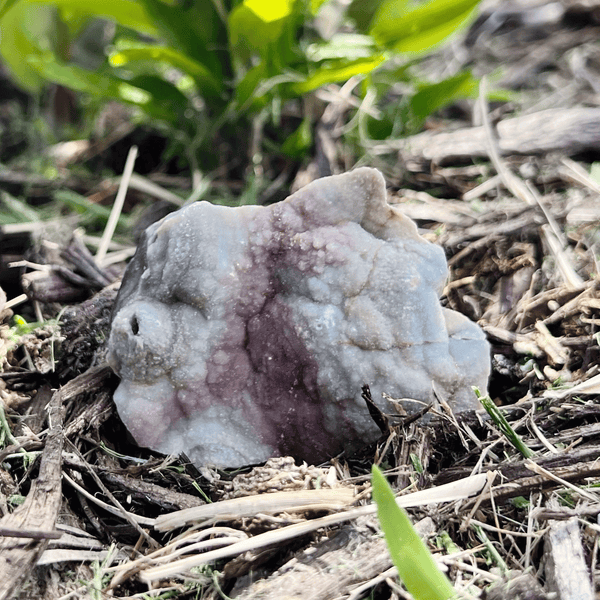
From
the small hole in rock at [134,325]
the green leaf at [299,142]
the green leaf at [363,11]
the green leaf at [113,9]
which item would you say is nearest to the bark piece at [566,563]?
the small hole in rock at [134,325]

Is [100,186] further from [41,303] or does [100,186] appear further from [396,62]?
[396,62]

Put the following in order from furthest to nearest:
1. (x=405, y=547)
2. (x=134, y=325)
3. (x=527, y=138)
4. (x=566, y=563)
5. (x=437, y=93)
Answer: (x=437, y=93), (x=527, y=138), (x=134, y=325), (x=566, y=563), (x=405, y=547)

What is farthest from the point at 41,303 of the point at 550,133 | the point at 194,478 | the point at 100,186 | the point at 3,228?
the point at 550,133

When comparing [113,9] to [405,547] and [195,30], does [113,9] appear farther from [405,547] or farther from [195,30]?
[405,547]

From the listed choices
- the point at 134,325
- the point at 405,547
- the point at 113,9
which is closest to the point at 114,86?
the point at 113,9

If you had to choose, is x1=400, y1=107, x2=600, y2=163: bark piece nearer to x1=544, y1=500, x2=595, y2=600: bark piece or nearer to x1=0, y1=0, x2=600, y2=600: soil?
x1=0, y1=0, x2=600, y2=600: soil

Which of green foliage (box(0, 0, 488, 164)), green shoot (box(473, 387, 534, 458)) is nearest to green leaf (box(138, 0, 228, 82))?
green foliage (box(0, 0, 488, 164))
